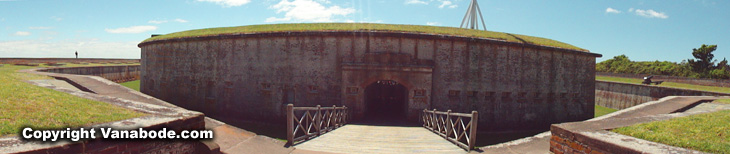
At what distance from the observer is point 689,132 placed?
430 cm

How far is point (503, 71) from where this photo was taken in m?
13.2

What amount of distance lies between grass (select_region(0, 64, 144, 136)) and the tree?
1974 inches

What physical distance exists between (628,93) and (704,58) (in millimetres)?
21808

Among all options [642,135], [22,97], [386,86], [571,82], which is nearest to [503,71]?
[571,82]

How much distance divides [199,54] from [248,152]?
38.4 feet

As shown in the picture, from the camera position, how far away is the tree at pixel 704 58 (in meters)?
35.4

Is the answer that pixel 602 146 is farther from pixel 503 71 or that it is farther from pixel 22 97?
pixel 503 71

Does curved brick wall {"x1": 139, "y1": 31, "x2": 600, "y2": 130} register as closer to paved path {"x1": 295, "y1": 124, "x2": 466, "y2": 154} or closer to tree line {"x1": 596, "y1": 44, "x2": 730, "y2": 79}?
paved path {"x1": 295, "y1": 124, "x2": 466, "y2": 154}

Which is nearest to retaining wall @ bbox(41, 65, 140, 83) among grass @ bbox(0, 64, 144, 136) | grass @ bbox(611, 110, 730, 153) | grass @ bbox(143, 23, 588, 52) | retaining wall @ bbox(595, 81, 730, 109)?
grass @ bbox(143, 23, 588, 52)

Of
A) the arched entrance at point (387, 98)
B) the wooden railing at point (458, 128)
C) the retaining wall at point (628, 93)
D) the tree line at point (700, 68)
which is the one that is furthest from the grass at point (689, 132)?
the tree line at point (700, 68)

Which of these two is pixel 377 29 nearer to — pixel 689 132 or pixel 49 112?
pixel 689 132

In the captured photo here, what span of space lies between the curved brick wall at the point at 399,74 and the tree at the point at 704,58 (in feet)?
109

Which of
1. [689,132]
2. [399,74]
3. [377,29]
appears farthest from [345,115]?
[689,132]

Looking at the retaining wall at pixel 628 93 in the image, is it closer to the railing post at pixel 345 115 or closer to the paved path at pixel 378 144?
the railing post at pixel 345 115
